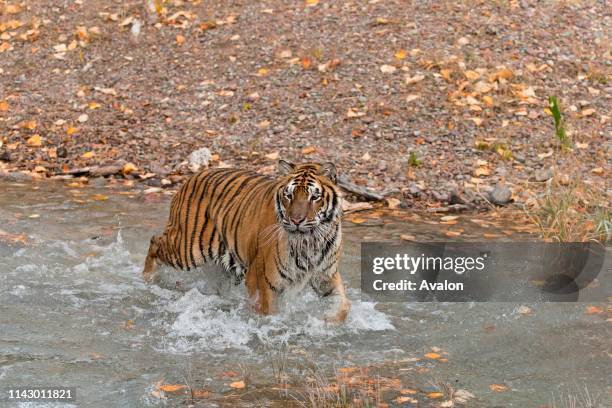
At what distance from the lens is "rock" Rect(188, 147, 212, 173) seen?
9.54 meters

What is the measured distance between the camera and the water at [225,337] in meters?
5.09

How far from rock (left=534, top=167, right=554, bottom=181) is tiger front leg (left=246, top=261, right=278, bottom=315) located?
3857 millimetres

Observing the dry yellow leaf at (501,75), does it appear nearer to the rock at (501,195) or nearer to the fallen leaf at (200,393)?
the rock at (501,195)

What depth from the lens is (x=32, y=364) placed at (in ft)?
17.4

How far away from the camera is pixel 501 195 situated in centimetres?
856

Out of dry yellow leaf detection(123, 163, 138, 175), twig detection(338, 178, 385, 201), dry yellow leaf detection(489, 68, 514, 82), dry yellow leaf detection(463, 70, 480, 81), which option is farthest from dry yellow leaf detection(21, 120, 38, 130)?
dry yellow leaf detection(489, 68, 514, 82)

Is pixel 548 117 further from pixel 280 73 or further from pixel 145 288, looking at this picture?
pixel 145 288

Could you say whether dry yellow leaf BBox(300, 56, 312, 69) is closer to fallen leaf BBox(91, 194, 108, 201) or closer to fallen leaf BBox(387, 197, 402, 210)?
fallen leaf BBox(387, 197, 402, 210)

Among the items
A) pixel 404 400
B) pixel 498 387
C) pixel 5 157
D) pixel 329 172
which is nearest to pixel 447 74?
pixel 5 157

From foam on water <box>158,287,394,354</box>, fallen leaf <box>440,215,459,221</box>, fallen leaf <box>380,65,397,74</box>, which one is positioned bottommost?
foam on water <box>158,287,394,354</box>

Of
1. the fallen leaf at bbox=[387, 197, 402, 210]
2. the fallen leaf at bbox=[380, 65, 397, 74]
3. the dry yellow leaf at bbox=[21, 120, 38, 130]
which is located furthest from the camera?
the fallen leaf at bbox=[380, 65, 397, 74]

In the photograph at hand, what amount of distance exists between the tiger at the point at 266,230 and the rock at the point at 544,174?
11.1ft

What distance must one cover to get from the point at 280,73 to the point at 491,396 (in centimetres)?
644

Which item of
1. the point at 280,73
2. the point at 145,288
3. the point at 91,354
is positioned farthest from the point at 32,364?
the point at 280,73
